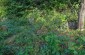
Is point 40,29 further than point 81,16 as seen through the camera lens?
No

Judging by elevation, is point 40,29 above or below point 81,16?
below

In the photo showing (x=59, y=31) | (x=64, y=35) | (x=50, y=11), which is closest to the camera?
(x=64, y=35)

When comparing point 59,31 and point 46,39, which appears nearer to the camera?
point 46,39

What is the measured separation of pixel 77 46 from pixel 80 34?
1004 mm

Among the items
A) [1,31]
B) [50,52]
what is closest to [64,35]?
[50,52]

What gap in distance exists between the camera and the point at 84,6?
7430 millimetres

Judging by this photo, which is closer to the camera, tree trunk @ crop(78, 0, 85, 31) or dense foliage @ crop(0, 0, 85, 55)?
dense foliage @ crop(0, 0, 85, 55)

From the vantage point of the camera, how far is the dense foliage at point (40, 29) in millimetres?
5867

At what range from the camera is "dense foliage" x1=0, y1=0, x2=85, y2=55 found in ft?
19.2

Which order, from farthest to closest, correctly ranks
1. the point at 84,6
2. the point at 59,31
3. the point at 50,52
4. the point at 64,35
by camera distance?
1. the point at 84,6
2. the point at 59,31
3. the point at 64,35
4. the point at 50,52

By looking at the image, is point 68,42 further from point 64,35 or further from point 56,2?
point 56,2

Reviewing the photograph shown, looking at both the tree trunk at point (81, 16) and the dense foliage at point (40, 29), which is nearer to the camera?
the dense foliage at point (40, 29)

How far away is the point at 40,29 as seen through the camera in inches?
276

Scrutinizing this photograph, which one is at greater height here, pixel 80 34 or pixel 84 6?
pixel 84 6
